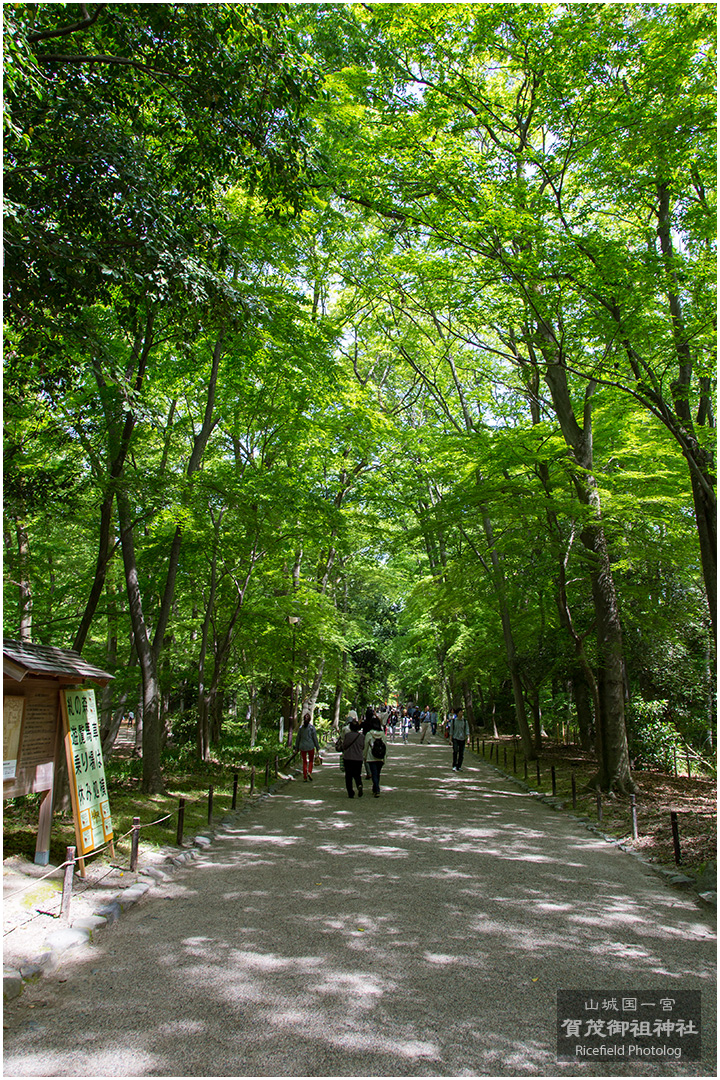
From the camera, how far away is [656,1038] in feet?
12.5

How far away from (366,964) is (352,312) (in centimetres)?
1590

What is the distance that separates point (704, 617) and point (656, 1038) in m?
13.4

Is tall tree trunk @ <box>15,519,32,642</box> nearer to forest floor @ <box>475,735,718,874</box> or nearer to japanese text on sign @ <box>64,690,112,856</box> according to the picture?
japanese text on sign @ <box>64,690,112,856</box>

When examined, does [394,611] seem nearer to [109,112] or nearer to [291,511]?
[291,511]

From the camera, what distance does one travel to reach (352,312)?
56.9ft

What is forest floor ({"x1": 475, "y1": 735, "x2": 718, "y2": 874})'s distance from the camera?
25.6 ft

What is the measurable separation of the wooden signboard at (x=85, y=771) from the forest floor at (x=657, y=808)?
6693mm

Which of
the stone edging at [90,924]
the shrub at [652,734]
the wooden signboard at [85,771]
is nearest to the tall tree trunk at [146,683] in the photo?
the stone edging at [90,924]

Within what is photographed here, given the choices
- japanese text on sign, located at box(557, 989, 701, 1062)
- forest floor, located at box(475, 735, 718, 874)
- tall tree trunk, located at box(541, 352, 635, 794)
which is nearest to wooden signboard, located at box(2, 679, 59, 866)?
japanese text on sign, located at box(557, 989, 701, 1062)

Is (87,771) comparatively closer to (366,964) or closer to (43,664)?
(43,664)

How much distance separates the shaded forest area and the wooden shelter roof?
271 cm

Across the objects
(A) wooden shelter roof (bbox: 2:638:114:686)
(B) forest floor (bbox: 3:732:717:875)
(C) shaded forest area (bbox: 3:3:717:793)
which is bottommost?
(B) forest floor (bbox: 3:732:717:875)

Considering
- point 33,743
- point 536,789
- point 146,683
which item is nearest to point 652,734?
point 536,789

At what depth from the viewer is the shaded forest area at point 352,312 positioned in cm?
568
